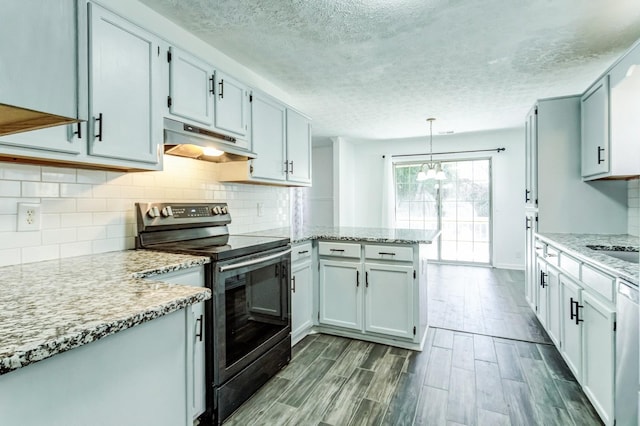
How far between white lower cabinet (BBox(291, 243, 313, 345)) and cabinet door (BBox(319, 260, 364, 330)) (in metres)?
0.12

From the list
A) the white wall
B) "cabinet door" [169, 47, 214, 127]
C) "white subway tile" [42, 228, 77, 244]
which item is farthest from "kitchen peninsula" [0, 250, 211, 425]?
the white wall

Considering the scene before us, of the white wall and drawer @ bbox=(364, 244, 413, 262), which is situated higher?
the white wall

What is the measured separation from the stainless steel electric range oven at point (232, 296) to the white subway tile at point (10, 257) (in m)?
0.53

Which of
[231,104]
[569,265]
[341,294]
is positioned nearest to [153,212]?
[231,104]

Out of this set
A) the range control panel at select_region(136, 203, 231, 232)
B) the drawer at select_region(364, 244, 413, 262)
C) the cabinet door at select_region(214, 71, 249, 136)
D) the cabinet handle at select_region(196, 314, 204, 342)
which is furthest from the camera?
the drawer at select_region(364, 244, 413, 262)

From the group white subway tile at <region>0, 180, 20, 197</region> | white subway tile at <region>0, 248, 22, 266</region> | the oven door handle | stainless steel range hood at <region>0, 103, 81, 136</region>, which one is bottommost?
the oven door handle

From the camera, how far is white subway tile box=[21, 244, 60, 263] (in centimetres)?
151

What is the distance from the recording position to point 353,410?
6.10 feet

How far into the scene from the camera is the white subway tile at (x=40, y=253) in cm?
151

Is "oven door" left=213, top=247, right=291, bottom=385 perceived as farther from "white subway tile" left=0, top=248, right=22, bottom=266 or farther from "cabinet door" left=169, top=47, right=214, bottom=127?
"cabinet door" left=169, top=47, right=214, bottom=127

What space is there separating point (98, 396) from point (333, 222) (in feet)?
18.3

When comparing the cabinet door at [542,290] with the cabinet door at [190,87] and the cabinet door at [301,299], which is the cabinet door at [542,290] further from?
the cabinet door at [190,87]

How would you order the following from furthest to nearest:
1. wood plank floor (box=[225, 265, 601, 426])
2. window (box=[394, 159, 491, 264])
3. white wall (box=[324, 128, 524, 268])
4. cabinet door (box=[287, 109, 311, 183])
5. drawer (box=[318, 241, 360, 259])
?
window (box=[394, 159, 491, 264])
white wall (box=[324, 128, 524, 268])
cabinet door (box=[287, 109, 311, 183])
drawer (box=[318, 241, 360, 259])
wood plank floor (box=[225, 265, 601, 426])

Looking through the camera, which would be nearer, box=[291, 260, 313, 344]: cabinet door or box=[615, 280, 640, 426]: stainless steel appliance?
box=[615, 280, 640, 426]: stainless steel appliance
